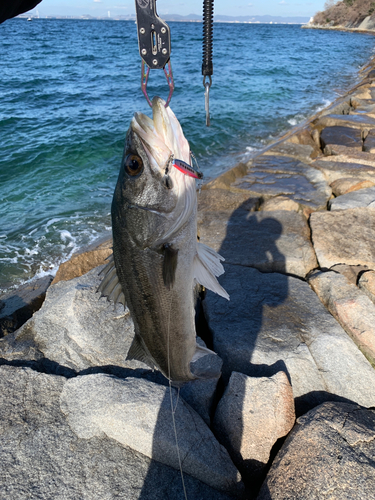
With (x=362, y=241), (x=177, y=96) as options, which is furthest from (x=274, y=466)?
Result: (x=177, y=96)

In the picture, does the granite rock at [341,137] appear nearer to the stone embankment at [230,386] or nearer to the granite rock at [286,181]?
the granite rock at [286,181]

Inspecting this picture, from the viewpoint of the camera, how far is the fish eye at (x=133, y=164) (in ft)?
6.41

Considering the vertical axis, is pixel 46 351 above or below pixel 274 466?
below

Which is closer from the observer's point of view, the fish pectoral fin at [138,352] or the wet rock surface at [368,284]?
the fish pectoral fin at [138,352]

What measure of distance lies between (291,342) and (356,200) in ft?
12.4

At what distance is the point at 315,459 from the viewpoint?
2535mm

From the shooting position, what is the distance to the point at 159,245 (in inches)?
83.1

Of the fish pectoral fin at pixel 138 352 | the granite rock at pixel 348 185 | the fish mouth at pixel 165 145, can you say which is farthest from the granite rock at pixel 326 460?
the granite rock at pixel 348 185

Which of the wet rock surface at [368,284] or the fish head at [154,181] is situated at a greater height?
the fish head at [154,181]

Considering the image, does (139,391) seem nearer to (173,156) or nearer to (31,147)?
(173,156)

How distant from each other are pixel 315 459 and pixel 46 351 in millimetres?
3072

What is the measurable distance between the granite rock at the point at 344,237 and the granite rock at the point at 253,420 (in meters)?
2.53

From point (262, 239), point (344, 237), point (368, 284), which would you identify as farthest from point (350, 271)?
point (262, 239)

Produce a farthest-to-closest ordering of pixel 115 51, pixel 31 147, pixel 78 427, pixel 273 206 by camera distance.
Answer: pixel 115 51, pixel 31 147, pixel 273 206, pixel 78 427
